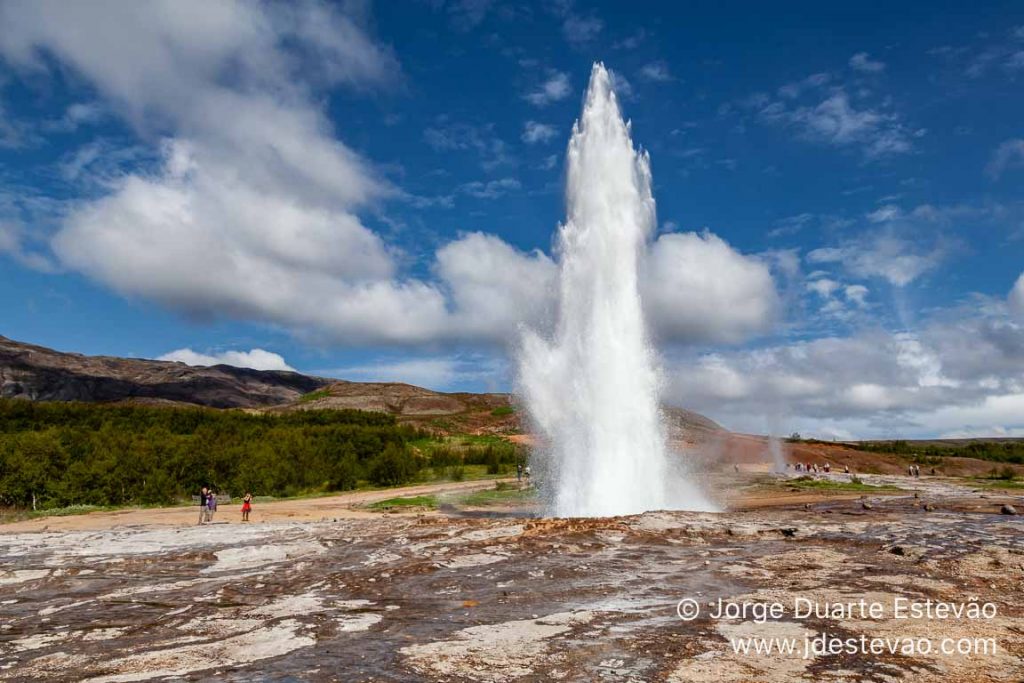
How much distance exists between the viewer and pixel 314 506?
42969 millimetres

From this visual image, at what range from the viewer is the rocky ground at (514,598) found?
27.3ft

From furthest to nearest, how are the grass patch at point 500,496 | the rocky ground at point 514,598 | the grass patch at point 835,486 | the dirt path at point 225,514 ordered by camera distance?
1. the grass patch at point 835,486
2. the grass patch at point 500,496
3. the dirt path at point 225,514
4. the rocky ground at point 514,598

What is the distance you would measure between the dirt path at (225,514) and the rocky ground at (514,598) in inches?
420

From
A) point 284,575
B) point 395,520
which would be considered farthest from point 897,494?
point 284,575

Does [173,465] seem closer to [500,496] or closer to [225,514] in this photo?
[225,514]

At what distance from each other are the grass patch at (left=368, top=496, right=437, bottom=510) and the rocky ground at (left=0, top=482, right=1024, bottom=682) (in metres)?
15.2

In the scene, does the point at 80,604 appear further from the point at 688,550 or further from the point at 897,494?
the point at 897,494

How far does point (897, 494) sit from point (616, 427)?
1992 cm

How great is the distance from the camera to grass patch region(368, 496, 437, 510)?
39.9m

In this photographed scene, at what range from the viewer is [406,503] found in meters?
41.5

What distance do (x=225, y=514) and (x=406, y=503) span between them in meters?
10.8

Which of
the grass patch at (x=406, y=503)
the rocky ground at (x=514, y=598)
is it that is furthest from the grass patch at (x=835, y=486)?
the grass patch at (x=406, y=503)

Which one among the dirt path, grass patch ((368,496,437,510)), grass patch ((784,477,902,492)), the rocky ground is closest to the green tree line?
the dirt path

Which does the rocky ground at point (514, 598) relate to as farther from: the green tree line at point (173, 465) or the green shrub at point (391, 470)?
the green shrub at point (391, 470)
